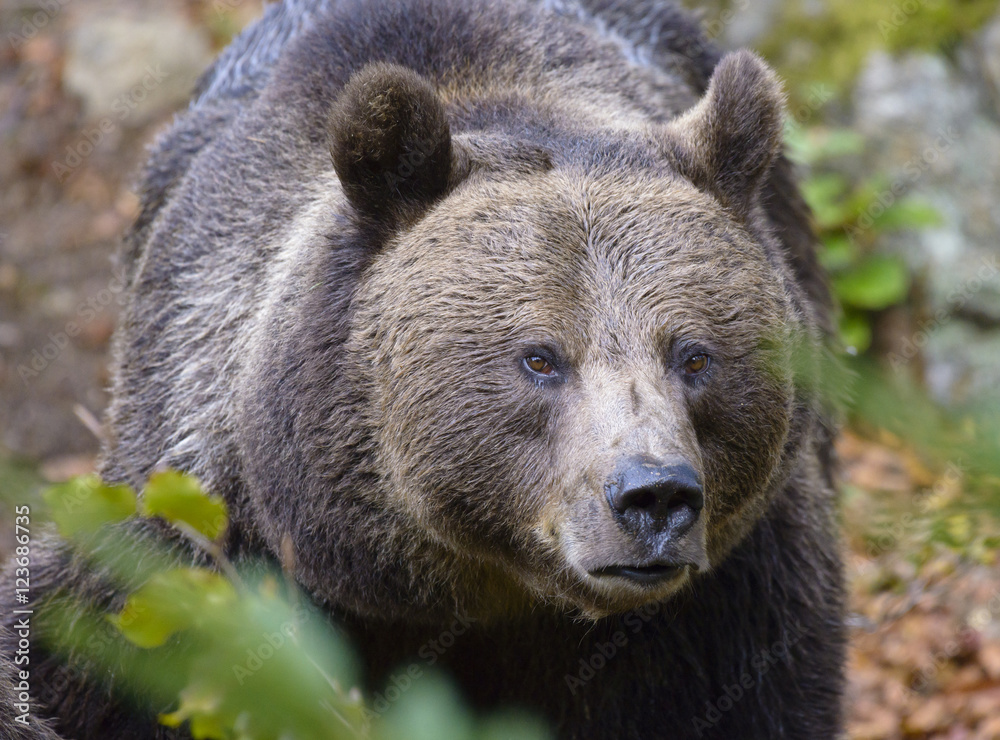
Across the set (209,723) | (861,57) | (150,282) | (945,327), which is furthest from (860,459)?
(209,723)

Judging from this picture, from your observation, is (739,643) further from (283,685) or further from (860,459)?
(860,459)

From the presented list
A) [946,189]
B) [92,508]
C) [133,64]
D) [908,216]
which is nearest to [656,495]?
[92,508]

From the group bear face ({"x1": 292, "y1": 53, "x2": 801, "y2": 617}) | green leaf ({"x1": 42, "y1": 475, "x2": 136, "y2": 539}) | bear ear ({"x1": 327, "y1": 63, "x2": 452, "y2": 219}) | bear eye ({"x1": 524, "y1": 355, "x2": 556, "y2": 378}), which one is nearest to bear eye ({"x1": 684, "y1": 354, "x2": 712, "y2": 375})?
bear face ({"x1": 292, "y1": 53, "x2": 801, "y2": 617})

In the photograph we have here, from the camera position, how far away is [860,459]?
1081 cm

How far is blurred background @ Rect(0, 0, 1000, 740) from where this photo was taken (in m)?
8.39

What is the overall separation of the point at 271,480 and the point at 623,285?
5.27 ft

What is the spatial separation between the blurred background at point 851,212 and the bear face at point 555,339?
399 centimetres

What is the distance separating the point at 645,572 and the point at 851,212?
27.3 feet

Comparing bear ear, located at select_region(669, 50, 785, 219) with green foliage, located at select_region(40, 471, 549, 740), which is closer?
green foliage, located at select_region(40, 471, 549, 740)

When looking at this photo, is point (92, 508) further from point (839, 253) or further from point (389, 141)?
point (839, 253)

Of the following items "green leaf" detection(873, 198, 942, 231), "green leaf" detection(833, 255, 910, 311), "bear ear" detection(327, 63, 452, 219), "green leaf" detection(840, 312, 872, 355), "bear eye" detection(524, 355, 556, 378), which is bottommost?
"green leaf" detection(840, 312, 872, 355)

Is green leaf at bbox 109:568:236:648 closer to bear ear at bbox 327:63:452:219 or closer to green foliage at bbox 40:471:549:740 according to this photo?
green foliage at bbox 40:471:549:740

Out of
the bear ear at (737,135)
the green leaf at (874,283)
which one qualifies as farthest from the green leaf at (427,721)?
the green leaf at (874,283)

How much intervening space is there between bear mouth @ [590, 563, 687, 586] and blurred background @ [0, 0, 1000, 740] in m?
4.51
